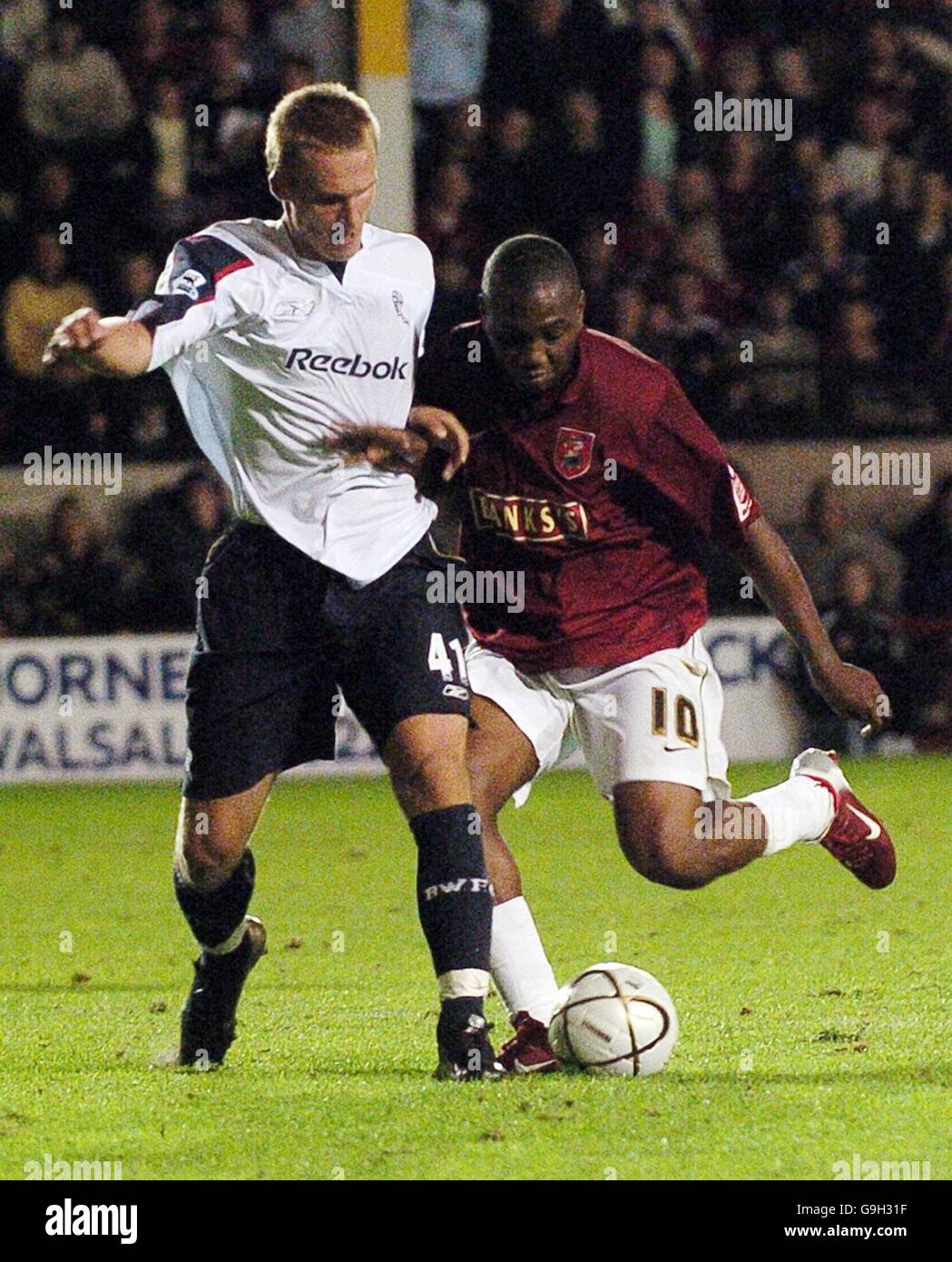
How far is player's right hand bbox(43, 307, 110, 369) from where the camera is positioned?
441cm

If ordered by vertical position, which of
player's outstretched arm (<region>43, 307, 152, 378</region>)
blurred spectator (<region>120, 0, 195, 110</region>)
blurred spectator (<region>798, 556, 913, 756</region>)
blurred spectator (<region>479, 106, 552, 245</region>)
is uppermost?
blurred spectator (<region>120, 0, 195, 110</region>)

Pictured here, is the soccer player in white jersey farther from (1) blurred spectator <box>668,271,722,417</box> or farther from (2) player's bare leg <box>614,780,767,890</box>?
(1) blurred spectator <box>668,271,722,417</box>

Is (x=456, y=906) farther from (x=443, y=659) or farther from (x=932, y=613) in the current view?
(x=932, y=613)

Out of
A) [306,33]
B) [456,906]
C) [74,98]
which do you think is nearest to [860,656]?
[306,33]

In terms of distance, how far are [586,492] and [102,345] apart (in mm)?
1645

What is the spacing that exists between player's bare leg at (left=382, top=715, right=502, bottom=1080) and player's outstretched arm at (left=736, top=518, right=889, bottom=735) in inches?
41.6

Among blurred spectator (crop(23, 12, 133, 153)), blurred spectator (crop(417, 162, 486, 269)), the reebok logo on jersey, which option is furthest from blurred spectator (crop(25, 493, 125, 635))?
the reebok logo on jersey

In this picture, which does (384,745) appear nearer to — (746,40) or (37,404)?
(37,404)

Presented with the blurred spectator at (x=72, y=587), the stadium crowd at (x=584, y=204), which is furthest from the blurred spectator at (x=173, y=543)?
the blurred spectator at (x=72, y=587)

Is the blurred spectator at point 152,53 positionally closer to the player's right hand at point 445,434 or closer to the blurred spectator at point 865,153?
the blurred spectator at point 865,153

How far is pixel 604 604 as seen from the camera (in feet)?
19.2

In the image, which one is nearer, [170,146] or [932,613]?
[932,613]

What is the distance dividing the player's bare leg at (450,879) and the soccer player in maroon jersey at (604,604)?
15.4 inches
